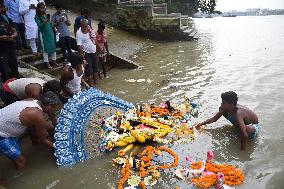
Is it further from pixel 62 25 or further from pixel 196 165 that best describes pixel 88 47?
pixel 196 165

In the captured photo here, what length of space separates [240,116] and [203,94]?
268cm

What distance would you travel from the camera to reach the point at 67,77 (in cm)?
622

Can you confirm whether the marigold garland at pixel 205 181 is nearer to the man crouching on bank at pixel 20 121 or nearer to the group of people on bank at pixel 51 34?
Answer: the man crouching on bank at pixel 20 121

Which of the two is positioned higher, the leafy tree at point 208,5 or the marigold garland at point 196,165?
the leafy tree at point 208,5

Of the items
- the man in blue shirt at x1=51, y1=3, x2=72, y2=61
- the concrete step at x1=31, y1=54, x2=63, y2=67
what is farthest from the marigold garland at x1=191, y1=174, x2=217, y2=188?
the concrete step at x1=31, y1=54, x2=63, y2=67

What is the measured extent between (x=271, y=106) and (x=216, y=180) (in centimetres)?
343

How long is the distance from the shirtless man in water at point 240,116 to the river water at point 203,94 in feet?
0.65

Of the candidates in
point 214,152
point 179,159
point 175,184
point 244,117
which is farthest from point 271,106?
point 175,184

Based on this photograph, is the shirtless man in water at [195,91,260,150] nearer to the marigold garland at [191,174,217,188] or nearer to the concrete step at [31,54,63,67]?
the marigold garland at [191,174,217,188]

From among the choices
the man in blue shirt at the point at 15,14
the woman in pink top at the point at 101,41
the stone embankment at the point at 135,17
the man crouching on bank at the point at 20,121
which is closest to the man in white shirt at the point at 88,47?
the woman in pink top at the point at 101,41

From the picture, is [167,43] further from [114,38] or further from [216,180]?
[216,180]

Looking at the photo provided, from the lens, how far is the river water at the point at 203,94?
484 cm

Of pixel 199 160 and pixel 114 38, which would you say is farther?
pixel 114 38

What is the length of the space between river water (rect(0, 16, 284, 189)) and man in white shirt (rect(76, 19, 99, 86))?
574 mm
